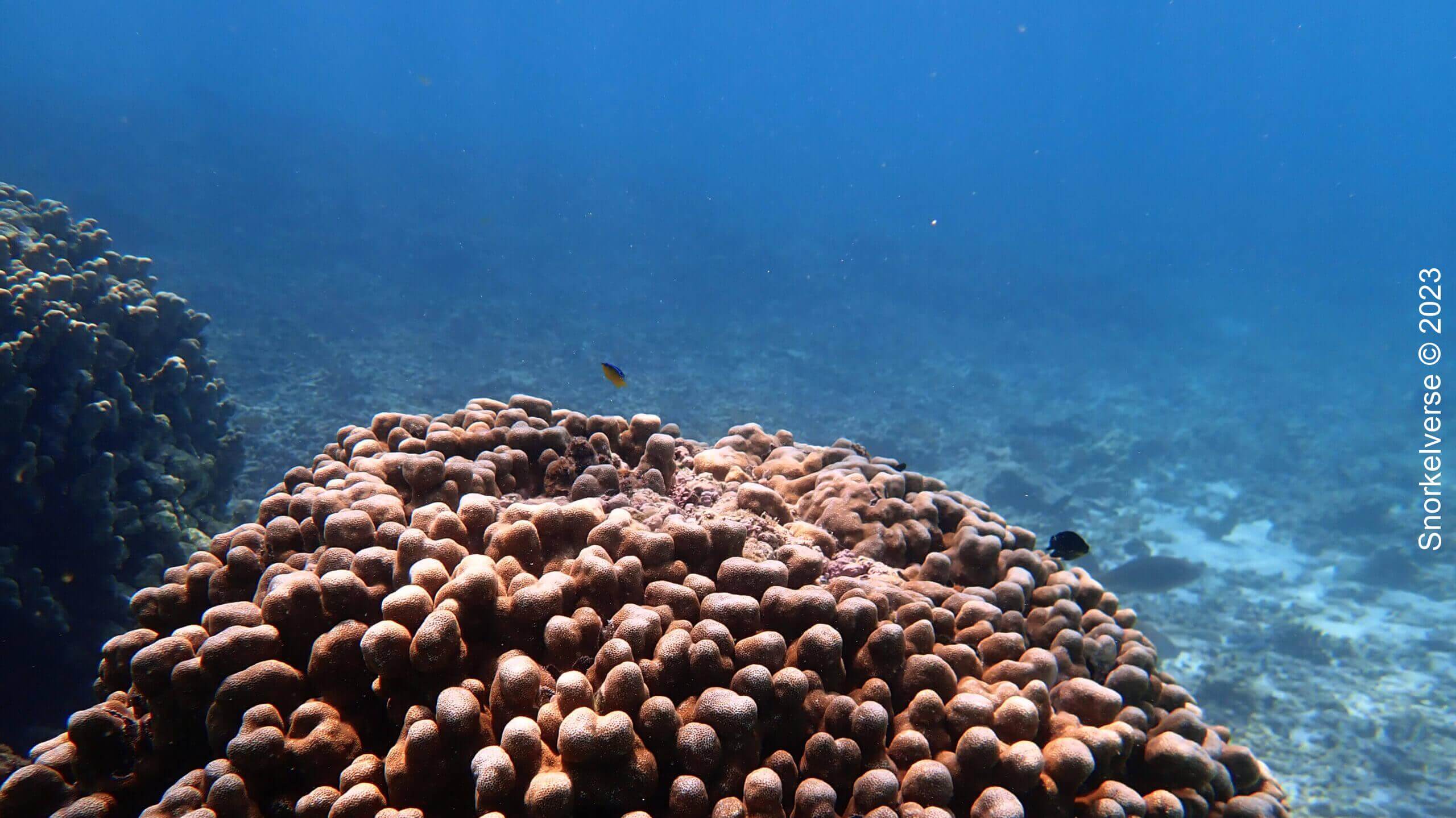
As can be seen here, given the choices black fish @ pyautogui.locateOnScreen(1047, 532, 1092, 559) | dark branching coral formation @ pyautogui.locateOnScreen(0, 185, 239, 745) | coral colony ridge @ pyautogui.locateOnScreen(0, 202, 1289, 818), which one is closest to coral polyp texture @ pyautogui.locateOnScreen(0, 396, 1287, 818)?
coral colony ridge @ pyautogui.locateOnScreen(0, 202, 1289, 818)

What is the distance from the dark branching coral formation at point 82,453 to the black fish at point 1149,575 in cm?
1768

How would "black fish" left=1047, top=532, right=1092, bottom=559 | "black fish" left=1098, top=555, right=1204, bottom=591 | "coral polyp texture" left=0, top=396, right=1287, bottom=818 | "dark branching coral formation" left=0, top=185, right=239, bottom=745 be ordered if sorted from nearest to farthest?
"coral polyp texture" left=0, top=396, right=1287, bottom=818
"black fish" left=1047, top=532, right=1092, bottom=559
"dark branching coral formation" left=0, top=185, right=239, bottom=745
"black fish" left=1098, top=555, right=1204, bottom=591

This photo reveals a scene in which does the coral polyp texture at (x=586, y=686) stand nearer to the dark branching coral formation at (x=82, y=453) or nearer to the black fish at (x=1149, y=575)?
the dark branching coral formation at (x=82, y=453)

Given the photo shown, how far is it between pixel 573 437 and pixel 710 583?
2.04 m

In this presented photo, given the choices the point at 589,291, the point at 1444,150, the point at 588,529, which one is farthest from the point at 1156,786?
the point at 1444,150

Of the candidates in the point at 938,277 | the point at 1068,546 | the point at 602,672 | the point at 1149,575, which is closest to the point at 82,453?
the point at 602,672

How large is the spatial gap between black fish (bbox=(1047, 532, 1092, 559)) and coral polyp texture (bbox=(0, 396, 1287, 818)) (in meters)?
1.21

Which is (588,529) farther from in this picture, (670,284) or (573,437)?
(670,284)

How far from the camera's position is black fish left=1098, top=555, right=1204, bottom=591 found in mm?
14992

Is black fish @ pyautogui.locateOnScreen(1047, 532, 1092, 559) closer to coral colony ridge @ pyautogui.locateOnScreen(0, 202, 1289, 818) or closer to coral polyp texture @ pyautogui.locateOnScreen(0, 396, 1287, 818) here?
coral colony ridge @ pyautogui.locateOnScreen(0, 202, 1289, 818)

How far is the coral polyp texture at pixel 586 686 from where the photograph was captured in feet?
6.81

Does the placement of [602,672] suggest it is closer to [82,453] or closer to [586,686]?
[586,686]

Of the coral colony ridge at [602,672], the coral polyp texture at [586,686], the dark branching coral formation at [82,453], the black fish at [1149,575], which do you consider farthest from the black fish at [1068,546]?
the black fish at [1149,575]

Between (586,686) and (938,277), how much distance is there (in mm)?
60813
